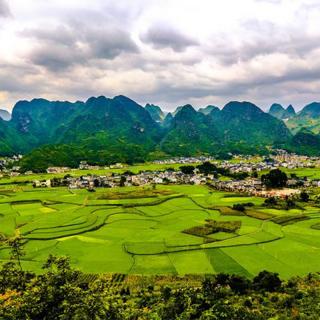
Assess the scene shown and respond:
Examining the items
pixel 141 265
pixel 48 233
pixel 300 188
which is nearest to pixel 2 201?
pixel 48 233

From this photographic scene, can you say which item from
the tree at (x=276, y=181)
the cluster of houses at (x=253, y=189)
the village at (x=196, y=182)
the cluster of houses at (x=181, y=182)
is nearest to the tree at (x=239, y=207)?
the cluster of houses at (x=253, y=189)

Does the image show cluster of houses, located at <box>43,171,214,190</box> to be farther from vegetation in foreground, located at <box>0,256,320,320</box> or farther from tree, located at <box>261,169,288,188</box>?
vegetation in foreground, located at <box>0,256,320,320</box>

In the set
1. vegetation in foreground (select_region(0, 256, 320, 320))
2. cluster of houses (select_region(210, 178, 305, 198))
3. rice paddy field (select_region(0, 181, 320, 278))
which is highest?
vegetation in foreground (select_region(0, 256, 320, 320))

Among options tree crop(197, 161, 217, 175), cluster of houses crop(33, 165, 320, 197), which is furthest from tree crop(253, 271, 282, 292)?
tree crop(197, 161, 217, 175)

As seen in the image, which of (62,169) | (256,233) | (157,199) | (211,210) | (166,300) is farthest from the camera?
(62,169)

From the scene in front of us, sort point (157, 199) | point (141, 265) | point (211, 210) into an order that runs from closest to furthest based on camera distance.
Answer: point (141, 265)
point (211, 210)
point (157, 199)

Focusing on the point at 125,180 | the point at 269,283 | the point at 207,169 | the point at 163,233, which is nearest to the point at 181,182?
the point at 125,180

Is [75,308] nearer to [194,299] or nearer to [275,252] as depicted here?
[194,299]
